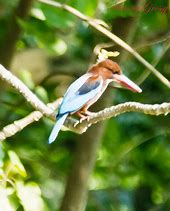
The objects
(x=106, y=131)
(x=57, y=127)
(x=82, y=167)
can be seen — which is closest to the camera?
(x=57, y=127)

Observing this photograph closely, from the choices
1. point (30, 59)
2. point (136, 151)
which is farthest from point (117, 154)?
point (30, 59)

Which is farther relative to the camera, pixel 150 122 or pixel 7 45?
pixel 150 122

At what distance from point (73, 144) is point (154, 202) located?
48 cm

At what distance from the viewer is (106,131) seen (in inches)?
110

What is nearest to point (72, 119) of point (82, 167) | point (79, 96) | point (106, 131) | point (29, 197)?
point (79, 96)

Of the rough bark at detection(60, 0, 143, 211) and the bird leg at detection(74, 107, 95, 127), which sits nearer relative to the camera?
the bird leg at detection(74, 107, 95, 127)

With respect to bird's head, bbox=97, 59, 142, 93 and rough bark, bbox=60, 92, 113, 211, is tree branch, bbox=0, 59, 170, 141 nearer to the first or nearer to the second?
bird's head, bbox=97, 59, 142, 93

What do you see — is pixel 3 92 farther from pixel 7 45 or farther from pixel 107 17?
pixel 107 17

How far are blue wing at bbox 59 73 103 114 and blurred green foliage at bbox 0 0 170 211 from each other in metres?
0.86

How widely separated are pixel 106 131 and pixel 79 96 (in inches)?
50.7

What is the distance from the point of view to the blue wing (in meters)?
1.48

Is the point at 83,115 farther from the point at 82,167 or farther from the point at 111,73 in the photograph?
the point at 82,167

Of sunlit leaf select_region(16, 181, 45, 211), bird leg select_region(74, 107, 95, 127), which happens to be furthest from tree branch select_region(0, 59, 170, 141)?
sunlit leaf select_region(16, 181, 45, 211)

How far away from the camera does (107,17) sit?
2395 millimetres
